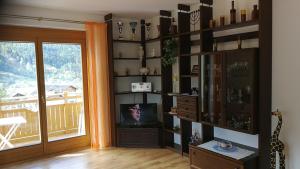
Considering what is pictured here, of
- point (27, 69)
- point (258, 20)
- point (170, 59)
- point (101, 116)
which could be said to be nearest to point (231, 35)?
point (258, 20)

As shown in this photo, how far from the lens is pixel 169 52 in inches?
148

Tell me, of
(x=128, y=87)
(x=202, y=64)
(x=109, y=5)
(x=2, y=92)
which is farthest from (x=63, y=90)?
(x=202, y=64)

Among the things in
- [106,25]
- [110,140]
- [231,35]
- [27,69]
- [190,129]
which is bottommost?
[110,140]

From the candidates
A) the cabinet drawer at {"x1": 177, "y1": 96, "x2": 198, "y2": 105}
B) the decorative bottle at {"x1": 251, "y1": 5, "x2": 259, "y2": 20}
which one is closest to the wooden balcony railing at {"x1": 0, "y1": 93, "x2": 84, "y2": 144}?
the cabinet drawer at {"x1": 177, "y1": 96, "x2": 198, "y2": 105}

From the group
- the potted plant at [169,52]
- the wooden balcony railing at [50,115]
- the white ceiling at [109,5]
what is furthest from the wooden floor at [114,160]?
the white ceiling at [109,5]

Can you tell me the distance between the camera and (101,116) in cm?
415

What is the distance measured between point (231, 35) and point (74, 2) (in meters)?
2.25

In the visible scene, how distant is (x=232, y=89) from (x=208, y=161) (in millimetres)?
946

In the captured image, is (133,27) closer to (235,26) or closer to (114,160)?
(235,26)

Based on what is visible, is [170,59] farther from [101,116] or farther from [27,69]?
[27,69]

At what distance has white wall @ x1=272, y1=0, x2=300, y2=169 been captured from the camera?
7.98ft

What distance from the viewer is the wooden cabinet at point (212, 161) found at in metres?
2.58

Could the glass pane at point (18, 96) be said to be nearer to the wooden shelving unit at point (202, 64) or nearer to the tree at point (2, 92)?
the tree at point (2, 92)

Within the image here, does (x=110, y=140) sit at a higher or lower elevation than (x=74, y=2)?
→ lower
